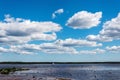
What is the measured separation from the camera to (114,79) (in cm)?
6706
